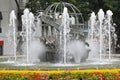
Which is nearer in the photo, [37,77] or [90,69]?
[37,77]

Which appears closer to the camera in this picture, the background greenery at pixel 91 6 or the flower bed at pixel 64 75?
the flower bed at pixel 64 75

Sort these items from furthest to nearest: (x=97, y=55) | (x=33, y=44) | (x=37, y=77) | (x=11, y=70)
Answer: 1. (x=97, y=55)
2. (x=33, y=44)
3. (x=11, y=70)
4. (x=37, y=77)

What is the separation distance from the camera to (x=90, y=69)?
747 inches

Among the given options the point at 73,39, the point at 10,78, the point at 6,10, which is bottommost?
the point at 10,78

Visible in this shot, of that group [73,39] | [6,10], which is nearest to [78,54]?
[73,39]

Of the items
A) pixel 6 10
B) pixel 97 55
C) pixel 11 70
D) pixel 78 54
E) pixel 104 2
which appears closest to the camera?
pixel 11 70

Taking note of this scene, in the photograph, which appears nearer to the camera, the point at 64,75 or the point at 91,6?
the point at 64,75

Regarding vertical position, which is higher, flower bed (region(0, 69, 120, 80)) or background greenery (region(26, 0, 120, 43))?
background greenery (region(26, 0, 120, 43))

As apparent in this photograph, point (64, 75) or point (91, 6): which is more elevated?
point (91, 6)

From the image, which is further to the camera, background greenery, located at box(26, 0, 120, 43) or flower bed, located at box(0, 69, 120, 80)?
background greenery, located at box(26, 0, 120, 43)

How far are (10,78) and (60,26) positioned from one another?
7427 mm

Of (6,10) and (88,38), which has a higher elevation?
(6,10)

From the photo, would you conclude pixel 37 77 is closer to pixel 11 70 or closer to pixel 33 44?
pixel 11 70

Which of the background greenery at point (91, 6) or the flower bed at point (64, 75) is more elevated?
the background greenery at point (91, 6)
